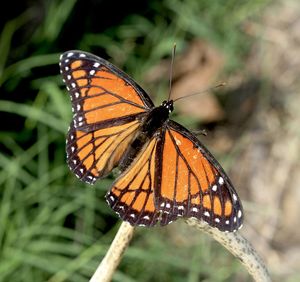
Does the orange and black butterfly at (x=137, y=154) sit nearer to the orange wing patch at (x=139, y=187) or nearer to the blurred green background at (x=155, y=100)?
the orange wing patch at (x=139, y=187)

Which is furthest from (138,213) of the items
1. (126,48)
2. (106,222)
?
(126,48)

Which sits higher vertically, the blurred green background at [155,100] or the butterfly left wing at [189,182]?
the blurred green background at [155,100]

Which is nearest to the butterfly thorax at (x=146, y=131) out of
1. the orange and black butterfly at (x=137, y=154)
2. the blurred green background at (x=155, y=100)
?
the orange and black butterfly at (x=137, y=154)

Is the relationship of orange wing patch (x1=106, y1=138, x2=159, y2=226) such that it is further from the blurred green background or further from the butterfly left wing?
the blurred green background

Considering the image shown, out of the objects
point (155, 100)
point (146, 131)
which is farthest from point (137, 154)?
point (155, 100)

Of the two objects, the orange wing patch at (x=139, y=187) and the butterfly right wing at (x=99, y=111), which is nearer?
the orange wing patch at (x=139, y=187)

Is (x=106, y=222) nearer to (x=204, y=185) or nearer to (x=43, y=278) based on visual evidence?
(x=43, y=278)
